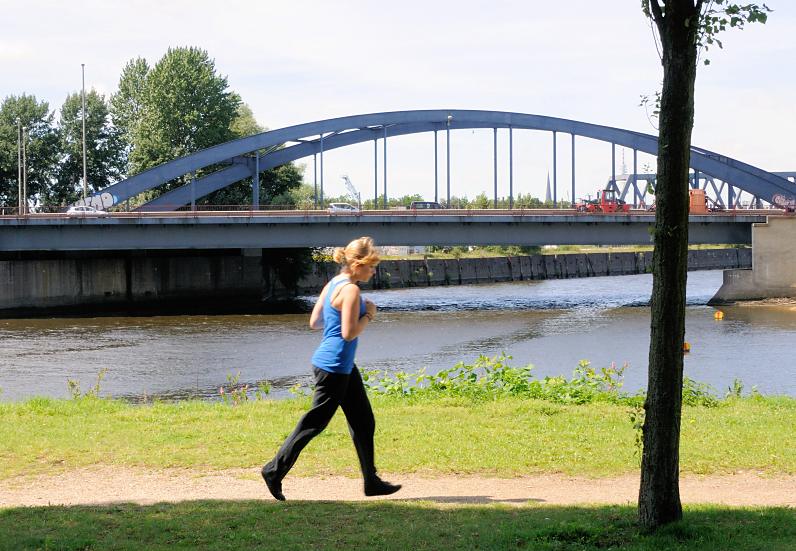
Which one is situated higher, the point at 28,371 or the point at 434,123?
the point at 434,123

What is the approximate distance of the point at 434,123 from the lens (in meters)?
64.9

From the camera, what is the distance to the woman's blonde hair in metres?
7.58

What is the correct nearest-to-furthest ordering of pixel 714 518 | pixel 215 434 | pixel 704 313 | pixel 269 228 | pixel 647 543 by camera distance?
pixel 647 543, pixel 714 518, pixel 215 434, pixel 704 313, pixel 269 228

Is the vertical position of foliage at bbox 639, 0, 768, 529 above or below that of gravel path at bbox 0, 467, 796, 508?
above

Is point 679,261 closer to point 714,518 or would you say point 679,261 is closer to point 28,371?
point 714,518

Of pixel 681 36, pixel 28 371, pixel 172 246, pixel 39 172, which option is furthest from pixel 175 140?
pixel 681 36

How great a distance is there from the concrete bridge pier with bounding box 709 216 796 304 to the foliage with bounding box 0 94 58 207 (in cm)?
5144

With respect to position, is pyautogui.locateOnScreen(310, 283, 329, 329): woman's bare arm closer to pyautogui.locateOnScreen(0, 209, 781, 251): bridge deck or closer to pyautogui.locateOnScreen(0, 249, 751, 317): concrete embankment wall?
pyautogui.locateOnScreen(0, 209, 781, 251): bridge deck

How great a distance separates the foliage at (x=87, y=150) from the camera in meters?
82.2

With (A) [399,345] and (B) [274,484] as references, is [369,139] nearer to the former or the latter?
(A) [399,345]

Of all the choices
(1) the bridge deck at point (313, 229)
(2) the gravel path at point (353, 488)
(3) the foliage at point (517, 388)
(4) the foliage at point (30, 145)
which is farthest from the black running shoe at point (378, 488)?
(4) the foliage at point (30, 145)

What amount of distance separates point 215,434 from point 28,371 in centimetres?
1952

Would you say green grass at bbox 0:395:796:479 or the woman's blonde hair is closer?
the woman's blonde hair

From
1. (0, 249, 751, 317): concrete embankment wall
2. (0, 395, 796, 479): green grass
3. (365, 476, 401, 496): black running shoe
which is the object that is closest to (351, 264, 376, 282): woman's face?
(365, 476, 401, 496): black running shoe
